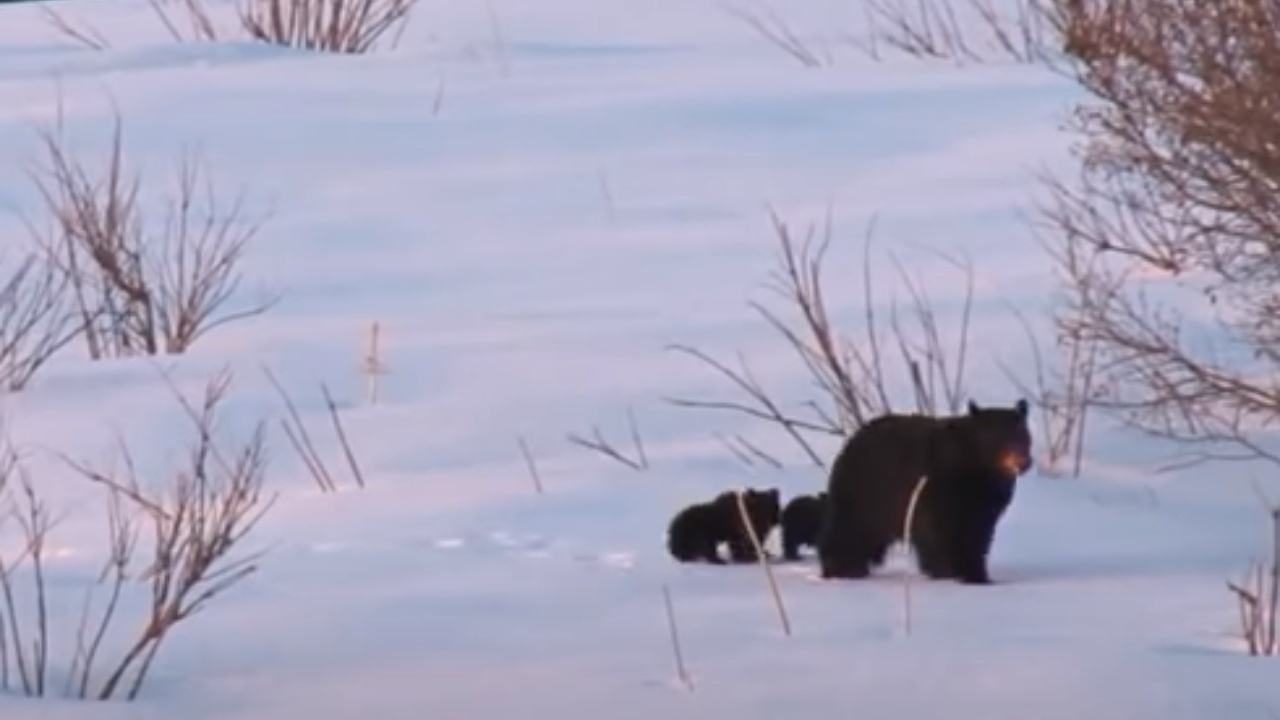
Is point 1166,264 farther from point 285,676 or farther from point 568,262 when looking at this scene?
point 285,676

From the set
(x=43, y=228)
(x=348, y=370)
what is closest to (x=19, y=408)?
(x=348, y=370)

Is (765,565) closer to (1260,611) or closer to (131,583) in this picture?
(1260,611)

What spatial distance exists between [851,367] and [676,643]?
3857 millimetres

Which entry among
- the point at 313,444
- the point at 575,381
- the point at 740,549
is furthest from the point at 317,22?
the point at 740,549

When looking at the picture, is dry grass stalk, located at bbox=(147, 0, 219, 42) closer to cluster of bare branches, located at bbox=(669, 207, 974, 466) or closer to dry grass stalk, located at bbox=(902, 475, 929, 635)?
cluster of bare branches, located at bbox=(669, 207, 974, 466)

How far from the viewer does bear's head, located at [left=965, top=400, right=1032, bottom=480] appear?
7270mm

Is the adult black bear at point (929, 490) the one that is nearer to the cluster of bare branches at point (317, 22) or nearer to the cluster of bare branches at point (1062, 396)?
the cluster of bare branches at point (1062, 396)

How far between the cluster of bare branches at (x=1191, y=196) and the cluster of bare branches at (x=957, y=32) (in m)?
7.98

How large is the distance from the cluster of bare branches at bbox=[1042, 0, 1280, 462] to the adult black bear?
4.69 feet

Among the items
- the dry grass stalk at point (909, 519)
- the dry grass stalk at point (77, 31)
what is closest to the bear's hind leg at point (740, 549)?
the dry grass stalk at point (909, 519)

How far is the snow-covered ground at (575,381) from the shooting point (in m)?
6.02

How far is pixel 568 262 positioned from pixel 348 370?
2.79 meters

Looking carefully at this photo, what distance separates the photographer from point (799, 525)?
7750mm

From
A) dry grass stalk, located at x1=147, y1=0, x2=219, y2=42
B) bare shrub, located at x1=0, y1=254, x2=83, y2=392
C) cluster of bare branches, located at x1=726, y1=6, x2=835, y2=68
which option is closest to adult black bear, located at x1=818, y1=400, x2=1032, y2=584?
bare shrub, located at x1=0, y1=254, x2=83, y2=392
